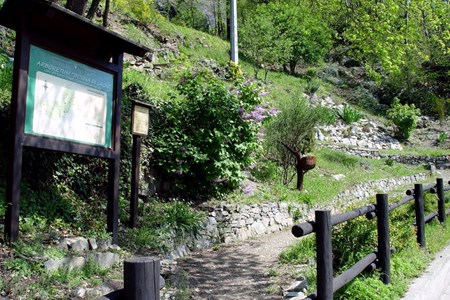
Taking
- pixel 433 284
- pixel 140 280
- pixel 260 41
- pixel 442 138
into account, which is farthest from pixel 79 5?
pixel 442 138

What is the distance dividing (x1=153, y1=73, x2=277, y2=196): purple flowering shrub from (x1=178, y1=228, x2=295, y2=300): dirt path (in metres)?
1.42

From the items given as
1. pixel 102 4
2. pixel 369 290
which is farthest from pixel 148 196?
pixel 102 4

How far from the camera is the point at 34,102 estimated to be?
442cm

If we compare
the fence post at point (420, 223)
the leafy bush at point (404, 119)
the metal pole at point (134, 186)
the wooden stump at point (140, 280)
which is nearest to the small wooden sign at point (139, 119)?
the metal pole at point (134, 186)

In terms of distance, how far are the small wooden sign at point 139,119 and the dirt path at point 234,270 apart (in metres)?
2.05

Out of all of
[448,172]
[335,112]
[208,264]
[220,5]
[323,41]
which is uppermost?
[220,5]

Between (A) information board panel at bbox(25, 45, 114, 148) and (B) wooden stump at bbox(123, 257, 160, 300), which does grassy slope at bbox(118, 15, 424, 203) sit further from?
(B) wooden stump at bbox(123, 257, 160, 300)

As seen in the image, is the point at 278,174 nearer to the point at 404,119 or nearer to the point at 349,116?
the point at 349,116

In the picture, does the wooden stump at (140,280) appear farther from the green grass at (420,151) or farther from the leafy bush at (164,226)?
the green grass at (420,151)

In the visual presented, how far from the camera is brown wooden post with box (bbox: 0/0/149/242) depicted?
13.9ft

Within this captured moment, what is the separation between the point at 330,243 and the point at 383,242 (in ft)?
5.02

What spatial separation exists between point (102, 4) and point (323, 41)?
16023mm

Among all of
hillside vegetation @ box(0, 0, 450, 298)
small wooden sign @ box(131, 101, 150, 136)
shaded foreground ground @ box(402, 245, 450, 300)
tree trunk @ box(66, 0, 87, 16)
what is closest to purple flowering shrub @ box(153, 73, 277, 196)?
hillside vegetation @ box(0, 0, 450, 298)

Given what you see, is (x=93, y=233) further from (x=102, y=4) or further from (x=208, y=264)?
(x=102, y=4)
